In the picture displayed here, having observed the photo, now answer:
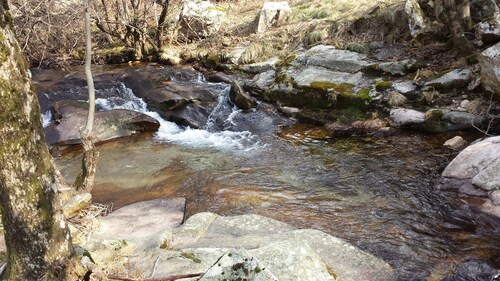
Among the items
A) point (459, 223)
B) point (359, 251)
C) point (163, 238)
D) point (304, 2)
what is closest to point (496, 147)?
point (459, 223)

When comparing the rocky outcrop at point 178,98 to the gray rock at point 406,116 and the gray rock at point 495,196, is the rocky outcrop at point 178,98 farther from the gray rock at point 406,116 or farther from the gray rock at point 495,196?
the gray rock at point 495,196

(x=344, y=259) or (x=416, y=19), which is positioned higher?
(x=416, y=19)

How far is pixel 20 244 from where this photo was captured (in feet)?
8.71

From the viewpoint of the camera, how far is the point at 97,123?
941 centimetres

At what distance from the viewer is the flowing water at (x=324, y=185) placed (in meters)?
4.52

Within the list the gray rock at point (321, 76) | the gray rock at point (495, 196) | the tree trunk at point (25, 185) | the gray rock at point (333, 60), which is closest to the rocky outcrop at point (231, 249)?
the tree trunk at point (25, 185)

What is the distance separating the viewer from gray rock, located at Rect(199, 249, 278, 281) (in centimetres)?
225

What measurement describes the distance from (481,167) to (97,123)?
7932mm

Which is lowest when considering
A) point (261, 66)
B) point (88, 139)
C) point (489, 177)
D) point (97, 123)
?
point (97, 123)

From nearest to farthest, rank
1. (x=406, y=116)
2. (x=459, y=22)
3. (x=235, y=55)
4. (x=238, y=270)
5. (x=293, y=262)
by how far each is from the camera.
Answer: (x=238, y=270)
(x=293, y=262)
(x=406, y=116)
(x=459, y=22)
(x=235, y=55)

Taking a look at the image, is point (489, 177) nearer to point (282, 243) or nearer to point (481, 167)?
point (481, 167)

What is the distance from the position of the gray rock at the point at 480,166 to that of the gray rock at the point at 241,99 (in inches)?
221

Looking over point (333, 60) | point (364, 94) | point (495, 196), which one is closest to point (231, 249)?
point (495, 196)

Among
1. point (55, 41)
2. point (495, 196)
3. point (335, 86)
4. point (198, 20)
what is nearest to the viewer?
point (495, 196)
